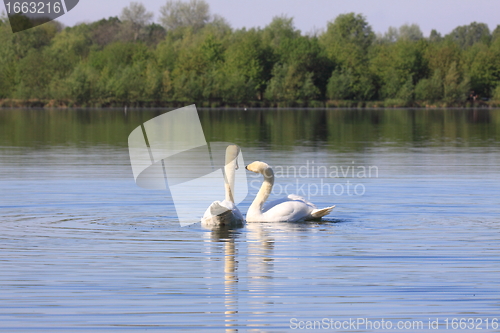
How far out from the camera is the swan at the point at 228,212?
42.3ft

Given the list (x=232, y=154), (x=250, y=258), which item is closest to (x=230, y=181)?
(x=232, y=154)

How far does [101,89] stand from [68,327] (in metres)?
108

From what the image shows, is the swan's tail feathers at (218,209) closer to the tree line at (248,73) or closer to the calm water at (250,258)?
the calm water at (250,258)

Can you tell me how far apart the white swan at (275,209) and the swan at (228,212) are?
583mm

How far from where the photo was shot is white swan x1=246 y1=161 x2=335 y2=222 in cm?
1386

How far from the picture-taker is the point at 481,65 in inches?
4926

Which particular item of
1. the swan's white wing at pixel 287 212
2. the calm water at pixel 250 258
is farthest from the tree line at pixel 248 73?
the swan's white wing at pixel 287 212

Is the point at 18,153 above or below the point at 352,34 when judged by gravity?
below

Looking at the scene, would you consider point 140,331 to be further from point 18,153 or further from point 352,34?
point 352,34

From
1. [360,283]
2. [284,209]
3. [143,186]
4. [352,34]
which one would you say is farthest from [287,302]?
[352,34]

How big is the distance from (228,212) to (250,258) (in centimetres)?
212

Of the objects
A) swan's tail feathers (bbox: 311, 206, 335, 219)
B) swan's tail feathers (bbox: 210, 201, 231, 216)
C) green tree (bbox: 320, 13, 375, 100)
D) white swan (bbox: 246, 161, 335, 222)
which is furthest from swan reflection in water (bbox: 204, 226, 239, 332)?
green tree (bbox: 320, 13, 375, 100)

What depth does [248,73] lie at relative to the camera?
121 metres

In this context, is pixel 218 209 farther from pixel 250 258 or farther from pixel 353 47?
pixel 353 47
